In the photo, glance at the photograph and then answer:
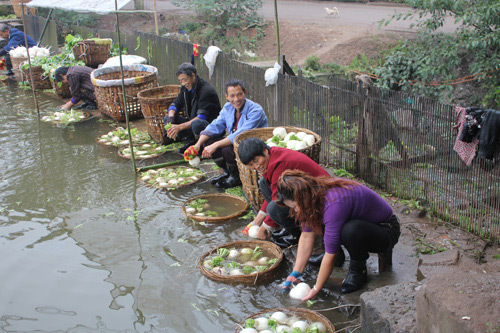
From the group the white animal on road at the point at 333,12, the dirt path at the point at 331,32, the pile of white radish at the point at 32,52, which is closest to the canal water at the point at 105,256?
the pile of white radish at the point at 32,52

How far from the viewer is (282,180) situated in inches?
126

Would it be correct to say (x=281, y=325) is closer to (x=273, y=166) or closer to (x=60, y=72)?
(x=273, y=166)

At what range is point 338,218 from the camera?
3.22 metres

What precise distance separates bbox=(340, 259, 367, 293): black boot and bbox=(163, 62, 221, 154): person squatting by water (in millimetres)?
3331

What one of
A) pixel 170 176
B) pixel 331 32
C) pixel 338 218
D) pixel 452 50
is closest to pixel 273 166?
pixel 338 218

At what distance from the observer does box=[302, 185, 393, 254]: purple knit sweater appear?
10.5 ft

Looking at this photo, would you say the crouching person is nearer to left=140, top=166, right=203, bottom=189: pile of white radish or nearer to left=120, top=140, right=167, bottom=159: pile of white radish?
left=140, top=166, right=203, bottom=189: pile of white radish

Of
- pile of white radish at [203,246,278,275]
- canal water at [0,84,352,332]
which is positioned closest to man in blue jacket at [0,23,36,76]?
canal water at [0,84,352,332]

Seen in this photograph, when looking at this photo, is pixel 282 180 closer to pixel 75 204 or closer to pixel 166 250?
pixel 166 250

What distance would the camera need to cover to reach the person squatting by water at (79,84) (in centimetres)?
914

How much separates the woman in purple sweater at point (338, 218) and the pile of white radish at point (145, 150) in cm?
397

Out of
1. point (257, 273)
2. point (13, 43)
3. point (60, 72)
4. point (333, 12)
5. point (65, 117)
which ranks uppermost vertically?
point (333, 12)

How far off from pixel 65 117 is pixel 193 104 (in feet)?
11.8

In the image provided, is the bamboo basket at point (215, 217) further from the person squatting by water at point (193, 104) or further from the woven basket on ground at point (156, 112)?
the woven basket on ground at point (156, 112)
